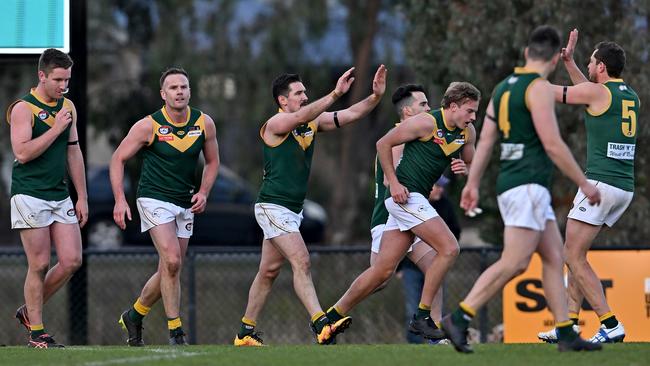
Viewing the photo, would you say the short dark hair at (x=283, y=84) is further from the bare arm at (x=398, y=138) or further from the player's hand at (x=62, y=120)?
the player's hand at (x=62, y=120)

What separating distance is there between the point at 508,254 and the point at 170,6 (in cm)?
1684

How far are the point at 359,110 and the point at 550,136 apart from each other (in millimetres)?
2580

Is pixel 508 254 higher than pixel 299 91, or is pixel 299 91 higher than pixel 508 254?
pixel 299 91

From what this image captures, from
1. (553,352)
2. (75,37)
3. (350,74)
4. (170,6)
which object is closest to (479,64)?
(75,37)

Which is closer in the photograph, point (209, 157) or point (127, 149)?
point (127, 149)

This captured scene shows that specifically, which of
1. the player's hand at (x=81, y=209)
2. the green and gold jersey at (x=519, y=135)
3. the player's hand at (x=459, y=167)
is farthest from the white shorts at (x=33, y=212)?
the green and gold jersey at (x=519, y=135)

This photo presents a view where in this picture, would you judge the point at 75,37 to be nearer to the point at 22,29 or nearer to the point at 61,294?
the point at 22,29

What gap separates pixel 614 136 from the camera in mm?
10492

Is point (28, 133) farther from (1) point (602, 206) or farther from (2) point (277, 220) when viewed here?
(1) point (602, 206)

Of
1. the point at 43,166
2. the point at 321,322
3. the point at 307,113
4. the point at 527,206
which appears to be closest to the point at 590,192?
the point at 527,206

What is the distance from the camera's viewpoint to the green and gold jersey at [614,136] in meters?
10.4

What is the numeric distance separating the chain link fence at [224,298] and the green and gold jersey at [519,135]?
5914 mm

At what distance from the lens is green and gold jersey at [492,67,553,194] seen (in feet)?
28.8

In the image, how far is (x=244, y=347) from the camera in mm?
10344
